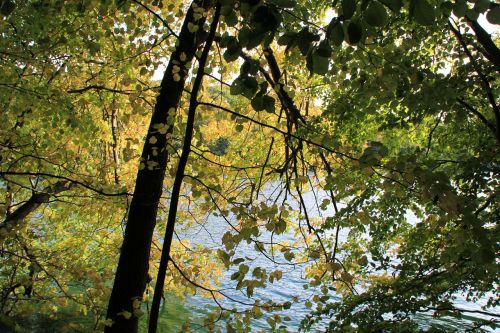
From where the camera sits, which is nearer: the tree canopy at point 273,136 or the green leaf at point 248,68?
the green leaf at point 248,68

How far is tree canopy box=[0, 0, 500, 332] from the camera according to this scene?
75.2 inches

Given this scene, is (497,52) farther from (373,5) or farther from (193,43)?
(373,5)

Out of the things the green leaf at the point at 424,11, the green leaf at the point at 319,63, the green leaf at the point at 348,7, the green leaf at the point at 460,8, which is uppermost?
the green leaf at the point at 460,8

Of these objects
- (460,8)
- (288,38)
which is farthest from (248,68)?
(460,8)

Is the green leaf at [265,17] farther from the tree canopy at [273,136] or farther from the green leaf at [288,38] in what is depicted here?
the green leaf at [288,38]

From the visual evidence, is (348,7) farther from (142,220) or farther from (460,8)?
(142,220)

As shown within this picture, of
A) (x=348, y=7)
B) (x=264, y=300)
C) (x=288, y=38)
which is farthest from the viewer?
(x=264, y=300)

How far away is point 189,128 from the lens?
2.06 metres

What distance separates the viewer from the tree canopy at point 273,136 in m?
1.91

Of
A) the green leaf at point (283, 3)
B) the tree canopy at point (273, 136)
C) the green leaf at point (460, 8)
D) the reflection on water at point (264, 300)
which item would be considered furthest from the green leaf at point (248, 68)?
the reflection on water at point (264, 300)

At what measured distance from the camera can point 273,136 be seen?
321cm

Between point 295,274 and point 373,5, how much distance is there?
17115 millimetres

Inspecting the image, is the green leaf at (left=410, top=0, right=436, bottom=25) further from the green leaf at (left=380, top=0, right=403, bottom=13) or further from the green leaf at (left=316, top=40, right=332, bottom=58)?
the green leaf at (left=316, top=40, right=332, bottom=58)

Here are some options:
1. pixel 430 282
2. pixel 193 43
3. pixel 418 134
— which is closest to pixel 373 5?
pixel 193 43
